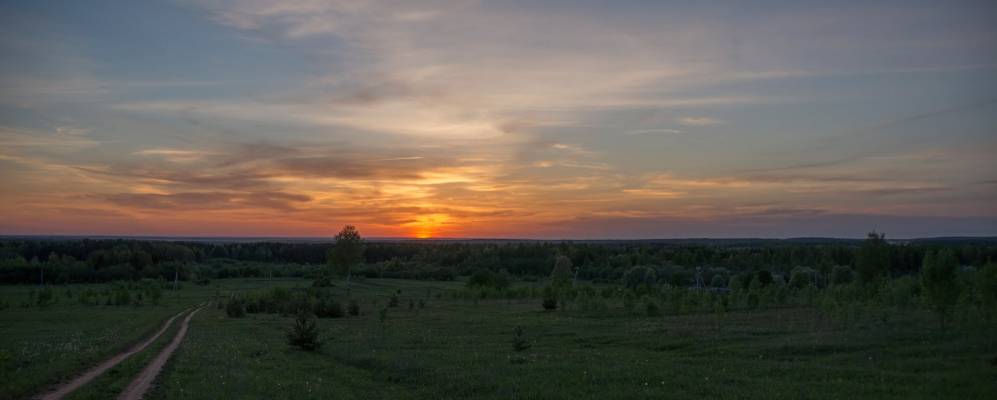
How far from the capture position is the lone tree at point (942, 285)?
32.9m

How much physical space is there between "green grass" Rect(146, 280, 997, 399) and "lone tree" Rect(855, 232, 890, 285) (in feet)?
112

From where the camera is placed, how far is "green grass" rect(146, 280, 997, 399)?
20203 millimetres

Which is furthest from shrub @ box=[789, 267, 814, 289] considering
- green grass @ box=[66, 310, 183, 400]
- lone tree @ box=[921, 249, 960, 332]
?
green grass @ box=[66, 310, 183, 400]

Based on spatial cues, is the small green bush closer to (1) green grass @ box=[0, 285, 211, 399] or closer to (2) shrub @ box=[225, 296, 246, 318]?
(2) shrub @ box=[225, 296, 246, 318]

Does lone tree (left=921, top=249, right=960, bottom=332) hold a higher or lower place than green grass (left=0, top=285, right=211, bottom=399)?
higher

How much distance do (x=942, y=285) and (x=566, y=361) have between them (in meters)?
20.1

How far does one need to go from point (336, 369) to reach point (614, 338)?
51.2ft

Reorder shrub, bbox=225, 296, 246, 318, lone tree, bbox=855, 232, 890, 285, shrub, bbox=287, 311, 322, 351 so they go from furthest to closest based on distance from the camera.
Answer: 1. lone tree, bbox=855, 232, 890, 285
2. shrub, bbox=225, 296, 246, 318
3. shrub, bbox=287, 311, 322, 351

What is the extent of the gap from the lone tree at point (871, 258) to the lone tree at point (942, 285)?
39.8 meters

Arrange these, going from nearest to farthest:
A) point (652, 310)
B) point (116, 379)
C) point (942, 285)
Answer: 1. point (116, 379)
2. point (942, 285)
3. point (652, 310)

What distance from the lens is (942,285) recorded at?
33156 mm

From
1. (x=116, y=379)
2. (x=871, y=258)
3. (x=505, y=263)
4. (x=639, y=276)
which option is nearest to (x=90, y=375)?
(x=116, y=379)

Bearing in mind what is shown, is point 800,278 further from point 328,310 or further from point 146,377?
point 146,377

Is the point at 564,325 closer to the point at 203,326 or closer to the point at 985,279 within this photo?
the point at 985,279
